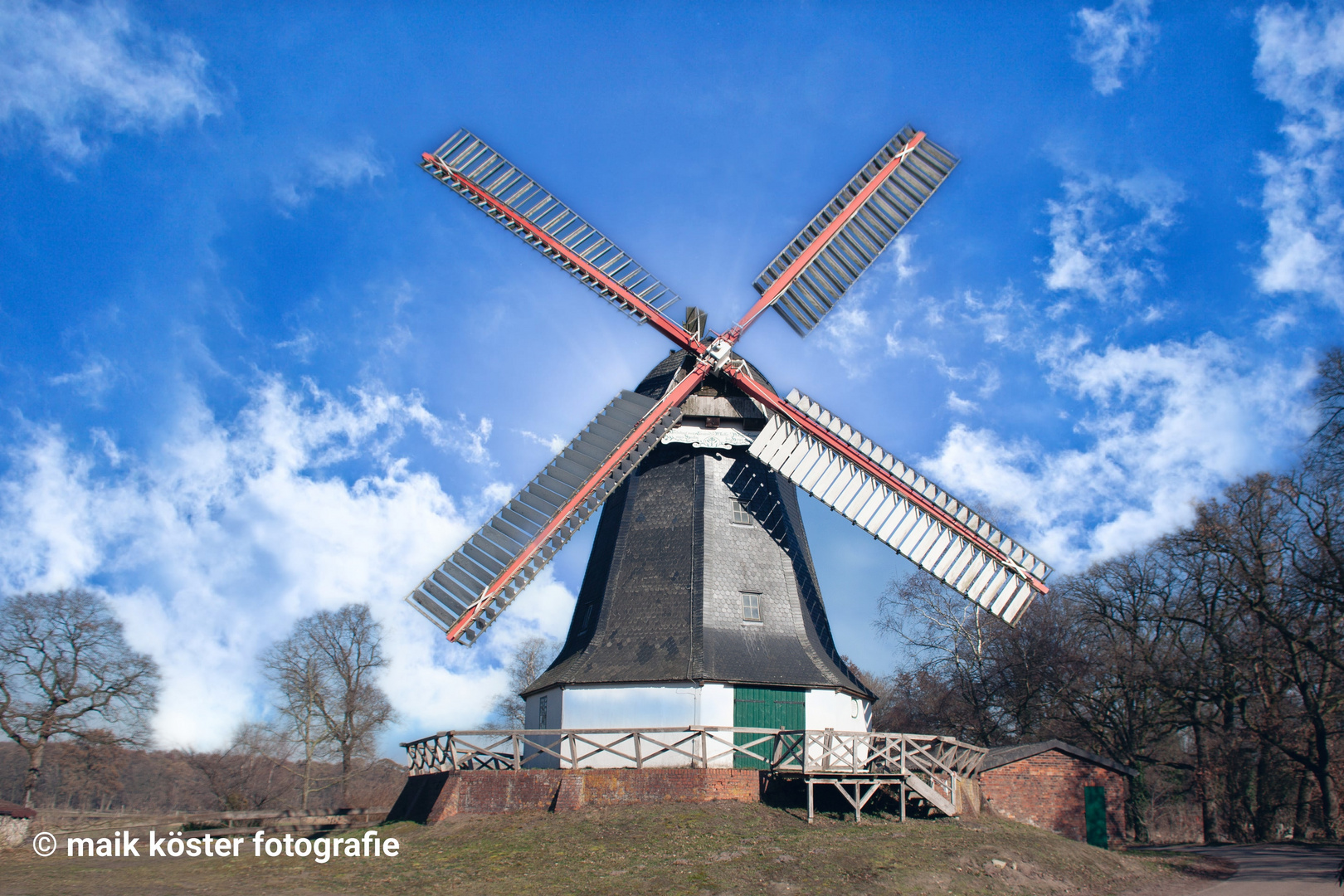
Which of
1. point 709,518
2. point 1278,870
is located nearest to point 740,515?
point 709,518

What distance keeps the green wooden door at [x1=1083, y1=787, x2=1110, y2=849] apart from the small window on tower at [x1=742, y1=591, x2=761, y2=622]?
26.5 ft

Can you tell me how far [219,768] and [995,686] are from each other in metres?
29.4

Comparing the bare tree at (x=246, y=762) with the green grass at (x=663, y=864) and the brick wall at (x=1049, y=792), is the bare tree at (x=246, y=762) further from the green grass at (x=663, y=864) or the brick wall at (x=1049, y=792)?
the brick wall at (x=1049, y=792)

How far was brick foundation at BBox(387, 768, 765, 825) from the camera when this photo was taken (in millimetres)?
14523

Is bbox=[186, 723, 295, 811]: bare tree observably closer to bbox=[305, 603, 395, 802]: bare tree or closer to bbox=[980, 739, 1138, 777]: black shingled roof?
bbox=[305, 603, 395, 802]: bare tree

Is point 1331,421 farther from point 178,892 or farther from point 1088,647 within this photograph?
point 178,892

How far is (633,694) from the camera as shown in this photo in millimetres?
16422

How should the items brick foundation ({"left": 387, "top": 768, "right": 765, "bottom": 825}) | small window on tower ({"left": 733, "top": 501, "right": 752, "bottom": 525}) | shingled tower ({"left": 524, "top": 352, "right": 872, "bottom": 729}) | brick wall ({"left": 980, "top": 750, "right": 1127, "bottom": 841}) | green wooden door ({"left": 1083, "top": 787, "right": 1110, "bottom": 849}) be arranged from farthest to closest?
small window on tower ({"left": 733, "top": 501, "right": 752, "bottom": 525}), green wooden door ({"left": 1083, "top": 787, "right": 1110, "bottom": 849}), brick wall ({"left": 980, "top": 750, "right": 1127, "bottom": 841}), shingled tower ({"left": 524, "top": 352, "right": 872, "bottom": 729}), brick foundation ({"left": 387, "top": 768, "right": 765, "bottom": 825})

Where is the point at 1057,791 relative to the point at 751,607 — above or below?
below

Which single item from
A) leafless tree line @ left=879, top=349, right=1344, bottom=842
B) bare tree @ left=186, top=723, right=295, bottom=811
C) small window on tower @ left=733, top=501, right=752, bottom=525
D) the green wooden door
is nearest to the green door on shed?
small window on tower @ left=733, top=501, right=752, bottom=525

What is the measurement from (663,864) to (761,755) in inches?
200

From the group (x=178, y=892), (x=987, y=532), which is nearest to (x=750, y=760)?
(x=987, y=532)

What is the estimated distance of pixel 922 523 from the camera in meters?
17.4

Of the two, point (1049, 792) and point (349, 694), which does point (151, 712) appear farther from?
point (1049, 792)
